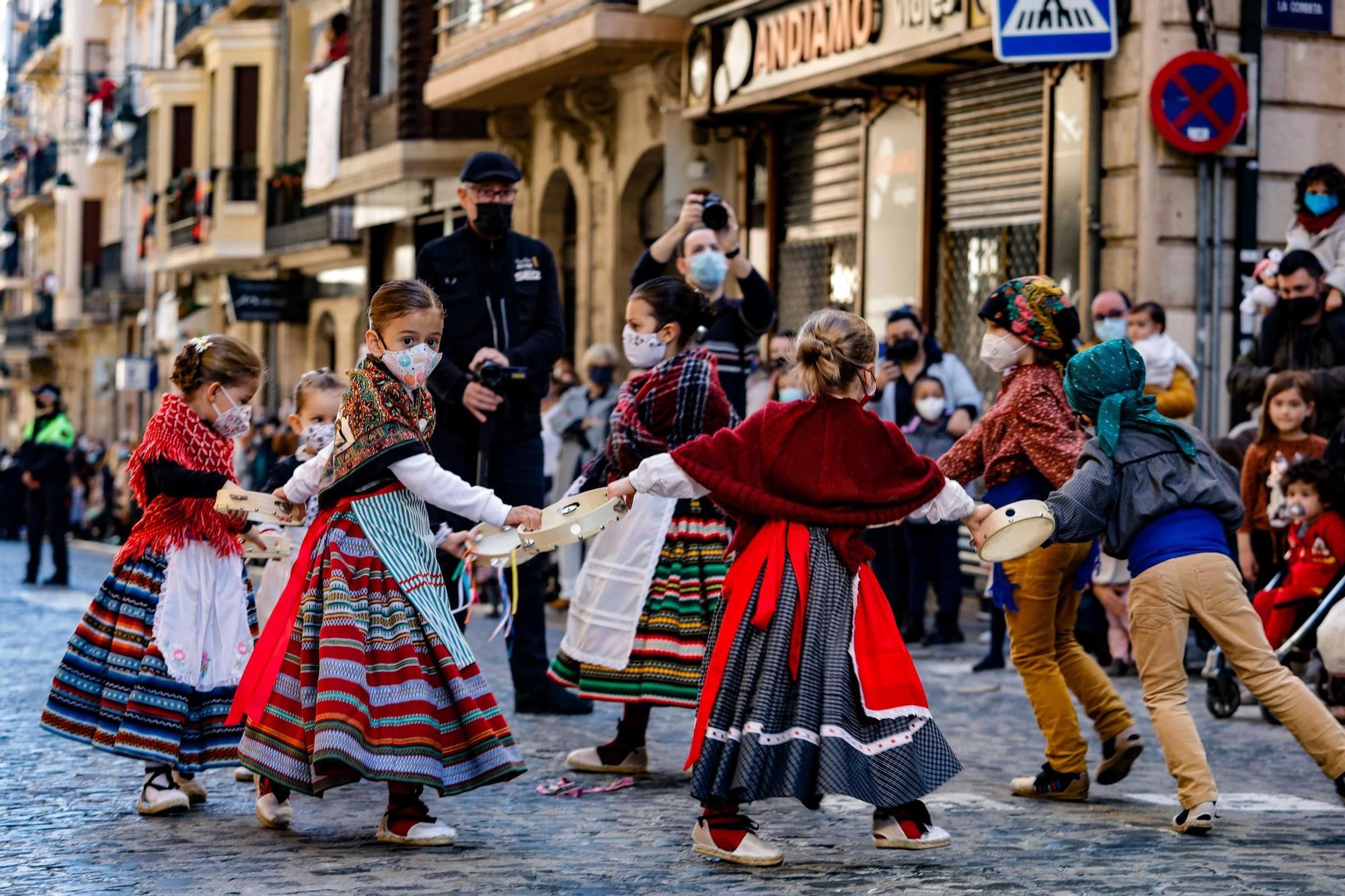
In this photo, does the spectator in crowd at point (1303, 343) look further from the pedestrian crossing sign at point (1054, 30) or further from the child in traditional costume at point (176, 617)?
the child in traditional costume at point (176, 617)

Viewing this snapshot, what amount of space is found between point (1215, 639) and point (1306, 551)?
3002 millimetres

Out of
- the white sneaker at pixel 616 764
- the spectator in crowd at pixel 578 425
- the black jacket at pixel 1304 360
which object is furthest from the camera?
the spectator in crowd at pixel 578 425

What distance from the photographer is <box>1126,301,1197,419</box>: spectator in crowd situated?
38.9 feet

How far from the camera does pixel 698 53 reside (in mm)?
20203

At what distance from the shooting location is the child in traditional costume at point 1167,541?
6.97 metres

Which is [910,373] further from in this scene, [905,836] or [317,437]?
[905,836]

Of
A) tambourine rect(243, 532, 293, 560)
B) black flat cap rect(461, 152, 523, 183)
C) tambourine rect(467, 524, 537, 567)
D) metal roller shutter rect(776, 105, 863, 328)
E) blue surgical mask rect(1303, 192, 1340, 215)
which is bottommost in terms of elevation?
tambourine rect(243, 532, 293, 560)

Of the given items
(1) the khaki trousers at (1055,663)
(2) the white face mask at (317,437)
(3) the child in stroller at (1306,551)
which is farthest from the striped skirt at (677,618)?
(3) the child in stroller at (1306,551)

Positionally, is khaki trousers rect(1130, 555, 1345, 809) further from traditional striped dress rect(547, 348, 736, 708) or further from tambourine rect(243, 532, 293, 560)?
tambourine rect(243, 532, 293, 560)

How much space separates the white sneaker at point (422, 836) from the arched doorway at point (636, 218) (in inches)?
644

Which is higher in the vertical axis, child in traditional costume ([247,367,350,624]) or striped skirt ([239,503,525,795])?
child in traditional costume ([247,367,350,624])

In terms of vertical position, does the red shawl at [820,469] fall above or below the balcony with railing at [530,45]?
below

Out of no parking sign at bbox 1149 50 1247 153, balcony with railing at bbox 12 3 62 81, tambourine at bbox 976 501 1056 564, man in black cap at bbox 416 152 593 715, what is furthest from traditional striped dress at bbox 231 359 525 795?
balcony with railing at bbox 12 3 62 81

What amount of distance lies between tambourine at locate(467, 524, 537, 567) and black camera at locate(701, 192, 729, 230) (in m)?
2.29
